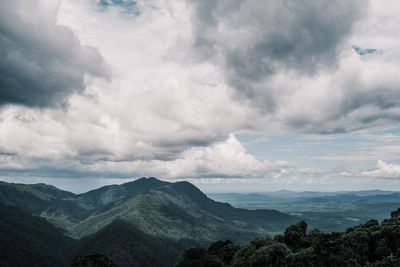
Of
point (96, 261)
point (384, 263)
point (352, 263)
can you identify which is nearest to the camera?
point (384, 263)

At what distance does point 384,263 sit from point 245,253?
52457mm

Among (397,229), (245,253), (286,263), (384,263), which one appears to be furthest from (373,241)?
(245,253)

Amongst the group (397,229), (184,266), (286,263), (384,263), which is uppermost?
(397,229)

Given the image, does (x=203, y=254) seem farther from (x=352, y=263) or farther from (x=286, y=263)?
(x=352, y=263)

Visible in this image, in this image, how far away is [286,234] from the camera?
131375 millimetres

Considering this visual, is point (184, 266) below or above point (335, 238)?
below

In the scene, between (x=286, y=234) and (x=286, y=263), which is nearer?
(x=286, y=263)

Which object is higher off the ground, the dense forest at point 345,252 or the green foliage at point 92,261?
the dense forest at point 345,252

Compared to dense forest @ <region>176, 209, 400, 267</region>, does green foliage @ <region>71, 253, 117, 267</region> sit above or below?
below

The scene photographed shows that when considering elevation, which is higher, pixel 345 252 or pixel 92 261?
A: pixel 345 252

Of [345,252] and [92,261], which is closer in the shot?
[345,252]

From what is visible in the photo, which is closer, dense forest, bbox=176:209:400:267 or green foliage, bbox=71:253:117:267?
dense forest, bbox=176:209:400:267

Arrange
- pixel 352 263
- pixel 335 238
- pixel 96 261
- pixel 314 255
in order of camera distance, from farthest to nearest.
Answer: pixel 96 261 < pixel 335 238 < pixel 314 255 < pixel 352 263

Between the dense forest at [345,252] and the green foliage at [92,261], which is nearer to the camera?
the dense forest at [345,252]
